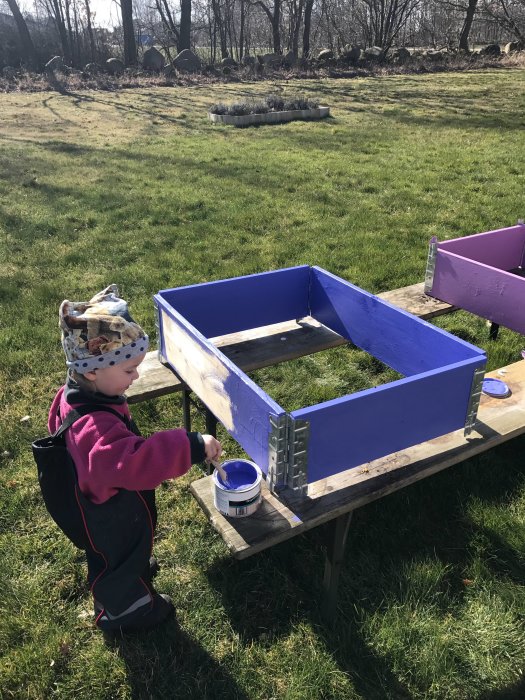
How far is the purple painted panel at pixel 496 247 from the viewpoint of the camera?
13.3 ft

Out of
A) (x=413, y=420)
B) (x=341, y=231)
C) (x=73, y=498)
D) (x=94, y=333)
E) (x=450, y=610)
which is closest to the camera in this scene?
(x=94, y=333)

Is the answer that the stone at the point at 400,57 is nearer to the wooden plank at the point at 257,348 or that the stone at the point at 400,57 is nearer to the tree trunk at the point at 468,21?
the tree trunk at the point at 468,21

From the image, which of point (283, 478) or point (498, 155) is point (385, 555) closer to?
point (283, 478)

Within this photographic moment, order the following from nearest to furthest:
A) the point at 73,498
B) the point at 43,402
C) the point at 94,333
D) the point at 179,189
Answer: the point at 94,333, the point at 73,498, the point at 43,402, the point at 179,189

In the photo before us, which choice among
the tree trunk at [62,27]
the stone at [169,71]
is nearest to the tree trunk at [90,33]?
the tree trunk at [62,27]

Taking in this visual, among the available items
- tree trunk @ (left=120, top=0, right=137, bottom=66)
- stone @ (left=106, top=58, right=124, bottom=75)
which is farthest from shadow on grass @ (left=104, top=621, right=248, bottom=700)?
tree trunk @ (left=120, top=0, right=137, bottom=66)

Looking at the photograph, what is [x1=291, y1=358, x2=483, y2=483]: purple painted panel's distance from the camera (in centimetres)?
204

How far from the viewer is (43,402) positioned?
4.02 meters

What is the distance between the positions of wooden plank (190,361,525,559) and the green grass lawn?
24.4 inches

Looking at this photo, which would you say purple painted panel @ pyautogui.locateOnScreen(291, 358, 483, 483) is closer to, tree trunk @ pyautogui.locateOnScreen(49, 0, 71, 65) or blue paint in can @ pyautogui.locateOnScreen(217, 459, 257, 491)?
blue paint in can @ pyautogui.locateOnScreen(217, 459, 257, 491)

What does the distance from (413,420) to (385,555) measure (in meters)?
0.91

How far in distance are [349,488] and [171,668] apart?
1.06 m

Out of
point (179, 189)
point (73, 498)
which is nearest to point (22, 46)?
point (179, 189)

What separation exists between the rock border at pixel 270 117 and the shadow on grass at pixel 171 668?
46.5 feet
